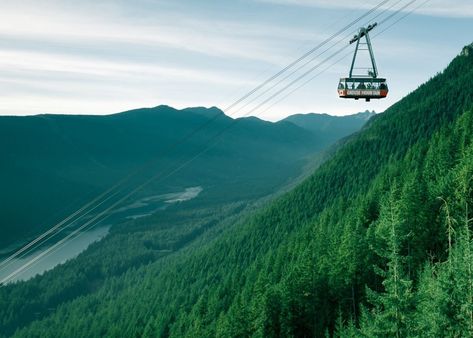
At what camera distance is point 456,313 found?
2484cm

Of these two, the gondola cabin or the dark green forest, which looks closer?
the dark green forest

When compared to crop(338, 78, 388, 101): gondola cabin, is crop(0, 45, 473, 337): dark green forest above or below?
below

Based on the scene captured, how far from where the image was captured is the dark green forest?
88.5 ft

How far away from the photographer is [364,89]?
43719mm

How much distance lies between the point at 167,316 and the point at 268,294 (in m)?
68.4

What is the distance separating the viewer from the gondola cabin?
142ft

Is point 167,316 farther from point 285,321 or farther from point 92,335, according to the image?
point 285,321

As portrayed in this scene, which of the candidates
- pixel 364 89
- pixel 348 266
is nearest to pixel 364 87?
pixel 364 89

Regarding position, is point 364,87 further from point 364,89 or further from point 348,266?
point 348,266

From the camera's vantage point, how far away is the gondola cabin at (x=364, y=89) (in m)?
43.2

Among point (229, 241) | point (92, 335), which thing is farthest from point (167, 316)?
point (229, 241)

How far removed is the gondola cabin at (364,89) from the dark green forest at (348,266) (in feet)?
30.6

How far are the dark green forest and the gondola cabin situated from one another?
9314mm

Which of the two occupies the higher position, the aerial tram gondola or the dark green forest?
the aerial tram gondola
